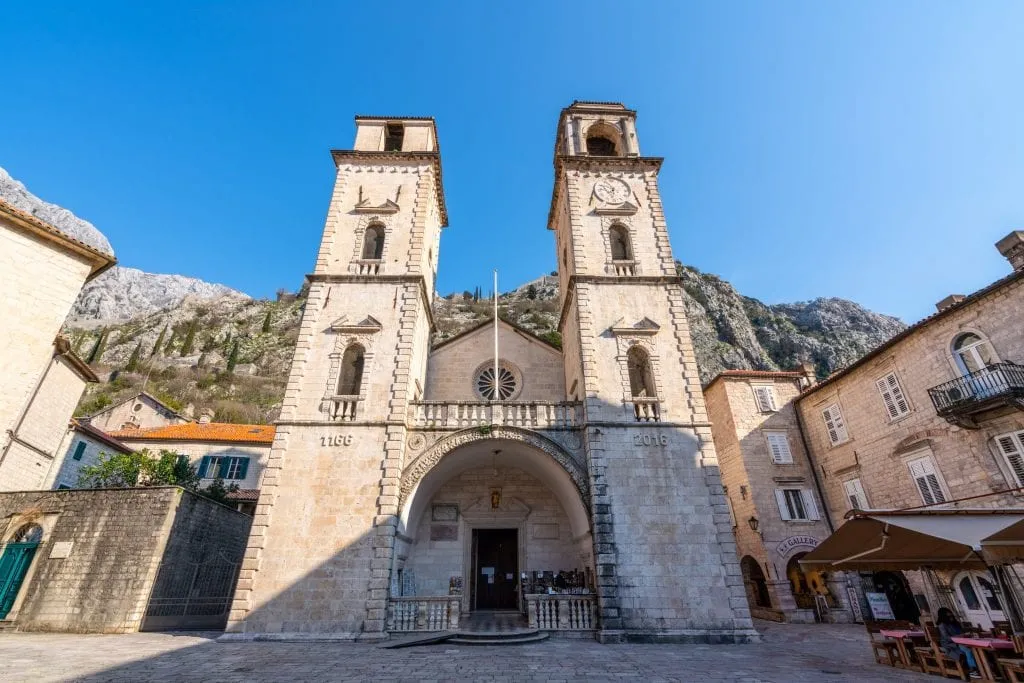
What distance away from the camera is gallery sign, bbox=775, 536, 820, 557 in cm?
1870

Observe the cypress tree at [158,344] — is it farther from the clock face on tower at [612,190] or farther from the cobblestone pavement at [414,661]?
the clock face on tower at [612,190]

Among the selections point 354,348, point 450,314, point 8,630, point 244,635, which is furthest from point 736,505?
point 450,314

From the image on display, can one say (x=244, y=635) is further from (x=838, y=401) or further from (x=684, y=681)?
(x=838, y=401)

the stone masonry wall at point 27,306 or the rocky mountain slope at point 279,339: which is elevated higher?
the rocky mountain slope at point 279,339

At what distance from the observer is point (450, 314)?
6562 centimetres

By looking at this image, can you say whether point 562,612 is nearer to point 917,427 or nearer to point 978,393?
point 917,427

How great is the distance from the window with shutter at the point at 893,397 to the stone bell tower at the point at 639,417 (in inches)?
341

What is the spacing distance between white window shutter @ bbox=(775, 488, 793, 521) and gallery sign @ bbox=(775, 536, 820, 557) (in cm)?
82

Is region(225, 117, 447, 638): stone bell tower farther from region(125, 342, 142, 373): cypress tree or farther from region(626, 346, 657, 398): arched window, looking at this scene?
region(125, 342, 142, 373): cypress tree

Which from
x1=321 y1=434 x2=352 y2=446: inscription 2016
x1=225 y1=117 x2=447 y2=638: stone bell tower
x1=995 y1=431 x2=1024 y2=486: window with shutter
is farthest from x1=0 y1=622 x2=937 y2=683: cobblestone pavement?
x1=995 y1=431 x2=1024 y2=486: window with shutter

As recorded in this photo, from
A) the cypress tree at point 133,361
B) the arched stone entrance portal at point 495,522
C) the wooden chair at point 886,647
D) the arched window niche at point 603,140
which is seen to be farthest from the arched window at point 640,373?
the cypress tree at point 133,361

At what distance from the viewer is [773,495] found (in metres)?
19.6

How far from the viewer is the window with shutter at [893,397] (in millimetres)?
16562

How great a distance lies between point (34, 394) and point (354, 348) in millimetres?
10304
